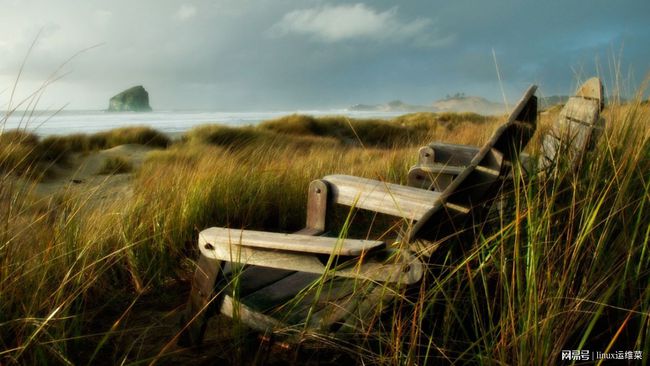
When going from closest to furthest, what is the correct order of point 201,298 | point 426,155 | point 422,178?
1. point 201,298
2. point 422,178
3. point 426,155

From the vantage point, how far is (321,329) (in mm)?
1797

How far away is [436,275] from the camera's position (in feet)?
5.89

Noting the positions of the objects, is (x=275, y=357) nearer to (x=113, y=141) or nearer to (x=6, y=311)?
(x=6, y=311)

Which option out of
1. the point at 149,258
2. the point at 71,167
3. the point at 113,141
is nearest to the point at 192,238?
the point at 149,258

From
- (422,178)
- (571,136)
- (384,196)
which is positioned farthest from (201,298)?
(571,136)

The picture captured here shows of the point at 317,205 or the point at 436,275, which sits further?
the point at 317,205

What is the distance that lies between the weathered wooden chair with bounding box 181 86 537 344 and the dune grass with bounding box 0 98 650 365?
10cm

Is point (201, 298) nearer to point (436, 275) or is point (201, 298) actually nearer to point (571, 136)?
point (436, 275)

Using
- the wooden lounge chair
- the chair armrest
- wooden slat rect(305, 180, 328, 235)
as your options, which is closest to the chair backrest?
the chair armrest

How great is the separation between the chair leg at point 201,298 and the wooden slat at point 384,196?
65cm

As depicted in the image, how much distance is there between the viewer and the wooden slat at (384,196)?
2029 mm

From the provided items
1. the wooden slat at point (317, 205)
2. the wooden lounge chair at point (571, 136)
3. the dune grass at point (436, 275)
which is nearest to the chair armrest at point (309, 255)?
the dune grass at point (436, 275)

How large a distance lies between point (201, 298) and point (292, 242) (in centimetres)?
62

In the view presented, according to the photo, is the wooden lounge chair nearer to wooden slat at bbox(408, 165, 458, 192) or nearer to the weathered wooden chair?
wooden slat at bbox(408, 165, 458, 192)
